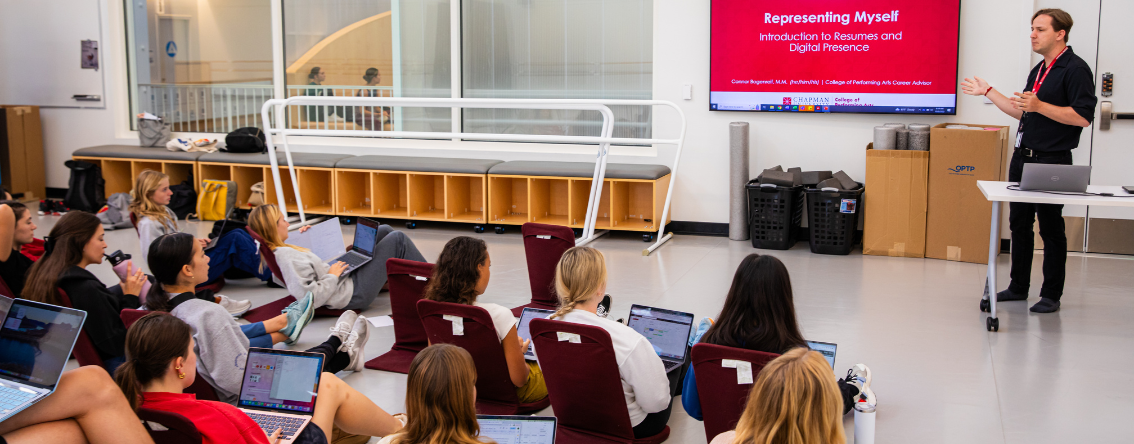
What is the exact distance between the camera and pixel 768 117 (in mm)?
6891

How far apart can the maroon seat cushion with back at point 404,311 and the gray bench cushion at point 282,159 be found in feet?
12.8

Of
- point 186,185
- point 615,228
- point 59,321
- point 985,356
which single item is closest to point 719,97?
point 615,228

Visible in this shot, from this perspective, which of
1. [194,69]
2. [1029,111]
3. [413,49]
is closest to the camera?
[1029,111]

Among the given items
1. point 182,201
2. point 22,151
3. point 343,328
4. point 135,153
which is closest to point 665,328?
point 343,328

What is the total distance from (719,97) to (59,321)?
569 centimetres

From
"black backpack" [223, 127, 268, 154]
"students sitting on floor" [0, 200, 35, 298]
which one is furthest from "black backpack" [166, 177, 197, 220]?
"students sitting on floor" [0, 200, 35, 298]

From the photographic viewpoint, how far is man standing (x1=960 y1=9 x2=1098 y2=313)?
14.5ft

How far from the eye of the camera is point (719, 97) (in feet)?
22.8

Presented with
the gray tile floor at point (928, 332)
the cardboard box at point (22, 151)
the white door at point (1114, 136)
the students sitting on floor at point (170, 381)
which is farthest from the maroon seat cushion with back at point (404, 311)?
the cardboard box at point (22, 151)

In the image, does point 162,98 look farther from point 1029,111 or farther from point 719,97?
point 1029,111

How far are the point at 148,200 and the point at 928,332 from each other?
4.38 m

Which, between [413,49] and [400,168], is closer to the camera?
[400,168]

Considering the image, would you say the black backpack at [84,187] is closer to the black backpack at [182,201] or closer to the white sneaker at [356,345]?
the black backpack at [182,201]

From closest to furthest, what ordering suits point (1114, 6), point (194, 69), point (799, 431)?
point (799, 431), point (1114, 6), point (194, 69)
